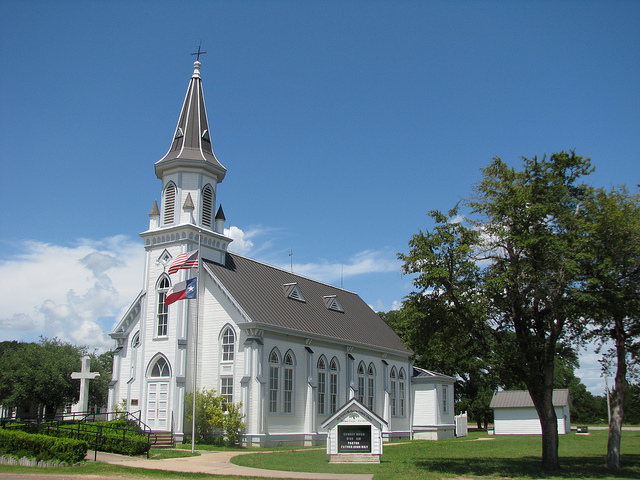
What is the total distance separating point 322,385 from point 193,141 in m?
16.2

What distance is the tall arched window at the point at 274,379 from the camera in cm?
3117

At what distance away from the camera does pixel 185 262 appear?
29.4 m

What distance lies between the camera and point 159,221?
3438cm

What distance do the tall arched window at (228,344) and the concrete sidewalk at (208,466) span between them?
7077 millimetres

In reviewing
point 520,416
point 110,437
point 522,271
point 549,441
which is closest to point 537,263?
point 522,271

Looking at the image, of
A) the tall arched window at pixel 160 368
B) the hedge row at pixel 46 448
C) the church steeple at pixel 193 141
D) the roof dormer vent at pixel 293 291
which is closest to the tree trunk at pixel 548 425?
the hedge row at pixel 46 448

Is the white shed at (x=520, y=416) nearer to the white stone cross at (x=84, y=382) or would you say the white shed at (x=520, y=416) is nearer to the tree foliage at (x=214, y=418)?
the tree foliage at (x=214, y=418)

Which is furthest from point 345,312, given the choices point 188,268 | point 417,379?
point 188,268

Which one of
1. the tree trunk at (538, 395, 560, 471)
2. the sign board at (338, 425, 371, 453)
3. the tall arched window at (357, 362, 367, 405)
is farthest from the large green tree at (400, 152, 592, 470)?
the tall arched window at (357, 362, 367, 405)

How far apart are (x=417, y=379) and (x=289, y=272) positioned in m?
13.5

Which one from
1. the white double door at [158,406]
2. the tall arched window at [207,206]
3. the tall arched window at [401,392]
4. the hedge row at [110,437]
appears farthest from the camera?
the tall arched window at [401,392]

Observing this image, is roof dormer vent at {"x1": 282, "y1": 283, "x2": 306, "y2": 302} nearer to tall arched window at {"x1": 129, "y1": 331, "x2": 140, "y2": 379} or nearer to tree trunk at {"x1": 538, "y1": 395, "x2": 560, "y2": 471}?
tall arched window at {"x1": 129, "y1": 331, "x2": 140, "y2": 379}

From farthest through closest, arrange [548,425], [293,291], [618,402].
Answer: [293,291], [618,402], [548,425]

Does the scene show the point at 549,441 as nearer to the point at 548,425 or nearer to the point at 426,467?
the point at 548,425
